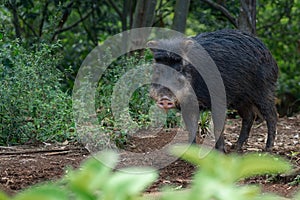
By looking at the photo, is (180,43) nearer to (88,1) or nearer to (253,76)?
(253,76)

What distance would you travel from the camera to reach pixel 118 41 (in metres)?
10.5

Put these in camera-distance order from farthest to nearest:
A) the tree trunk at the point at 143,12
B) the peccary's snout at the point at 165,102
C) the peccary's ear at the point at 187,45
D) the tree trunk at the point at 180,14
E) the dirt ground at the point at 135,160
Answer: the tree trunk at the point at 143,12 → the tree trunk at the point at 180,14 → the peccary's ear at the point at 187,45 → the peccary's snout at the point at 165,102 → the dirt ground at the point at 135,160

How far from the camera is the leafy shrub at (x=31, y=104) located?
6.78 meters

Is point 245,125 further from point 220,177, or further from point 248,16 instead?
point 220,177

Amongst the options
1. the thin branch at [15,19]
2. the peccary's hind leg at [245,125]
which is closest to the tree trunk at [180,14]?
the peccary's hind leg at [245,125]

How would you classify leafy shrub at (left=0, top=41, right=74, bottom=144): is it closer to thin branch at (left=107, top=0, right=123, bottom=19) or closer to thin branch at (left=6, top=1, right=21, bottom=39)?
thin branch at (left=6, top=1, right=21, bottom=39)

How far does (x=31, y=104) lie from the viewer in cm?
687

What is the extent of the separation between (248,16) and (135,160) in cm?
338

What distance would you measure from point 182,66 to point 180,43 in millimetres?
221

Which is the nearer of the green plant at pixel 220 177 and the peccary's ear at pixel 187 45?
the green plant at pixel 220 177

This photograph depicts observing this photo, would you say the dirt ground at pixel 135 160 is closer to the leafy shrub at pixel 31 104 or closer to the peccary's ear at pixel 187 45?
the leafy shrub at pixel 31 104

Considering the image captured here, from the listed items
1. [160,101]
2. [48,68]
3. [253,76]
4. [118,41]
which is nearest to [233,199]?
[160,101]

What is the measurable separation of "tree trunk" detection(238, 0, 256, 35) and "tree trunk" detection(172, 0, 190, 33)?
766mm

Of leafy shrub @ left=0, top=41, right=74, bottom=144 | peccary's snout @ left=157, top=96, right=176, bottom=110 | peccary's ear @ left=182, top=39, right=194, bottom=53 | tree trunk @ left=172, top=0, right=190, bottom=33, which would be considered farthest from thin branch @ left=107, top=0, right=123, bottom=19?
peccary's snout @ left=157, top=96, right=176, bottom=110
